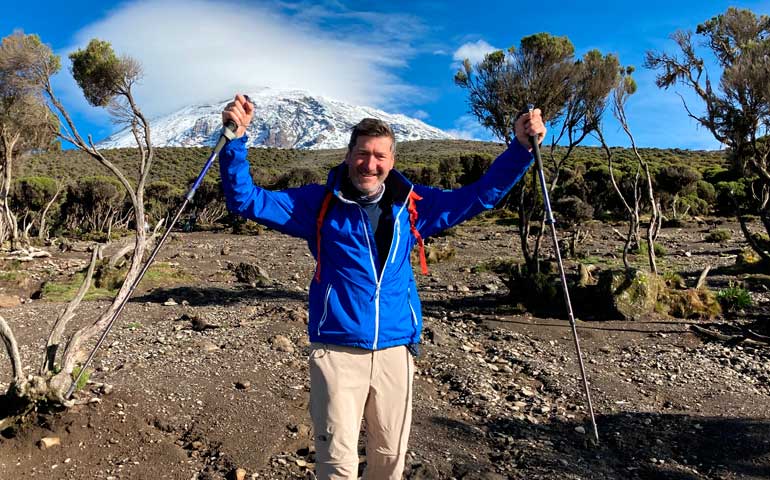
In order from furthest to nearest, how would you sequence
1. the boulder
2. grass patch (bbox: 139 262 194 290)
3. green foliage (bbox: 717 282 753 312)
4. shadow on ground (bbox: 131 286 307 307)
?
1. the boulder
2. grass patch (bbox: 139 262 194 290)
3. shadow on ground (bbox: 131 286 307 307)
4. green foliage (bbox: 717 282 753 312)

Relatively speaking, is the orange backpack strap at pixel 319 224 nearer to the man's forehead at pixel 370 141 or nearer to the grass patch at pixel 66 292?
the man's forehead at pixel 370 141

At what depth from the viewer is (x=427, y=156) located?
5619 cm

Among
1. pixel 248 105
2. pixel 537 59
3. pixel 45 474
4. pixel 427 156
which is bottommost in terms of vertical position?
pixel 45 474

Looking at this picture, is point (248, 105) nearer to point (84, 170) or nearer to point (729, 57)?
point (729, 57)

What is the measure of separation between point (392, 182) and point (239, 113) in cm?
69

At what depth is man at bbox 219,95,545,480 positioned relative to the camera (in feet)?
7.26

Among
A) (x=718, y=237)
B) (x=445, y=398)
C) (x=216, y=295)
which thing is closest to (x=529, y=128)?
(x=445, y=398)

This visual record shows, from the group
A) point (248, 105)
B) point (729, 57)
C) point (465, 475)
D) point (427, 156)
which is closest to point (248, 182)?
point (248, 105)

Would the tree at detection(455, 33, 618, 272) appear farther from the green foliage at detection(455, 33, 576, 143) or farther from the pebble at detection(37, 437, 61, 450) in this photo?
the pebble at detection(37, 437, 61, 450)

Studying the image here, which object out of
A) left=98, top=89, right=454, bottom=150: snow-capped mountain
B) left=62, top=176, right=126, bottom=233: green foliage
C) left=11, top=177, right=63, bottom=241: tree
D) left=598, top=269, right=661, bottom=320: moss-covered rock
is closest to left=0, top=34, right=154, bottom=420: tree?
left=598, top=269, right=661, bottom=320: moss-covered rock

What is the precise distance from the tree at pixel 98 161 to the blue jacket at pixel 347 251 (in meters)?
1.99

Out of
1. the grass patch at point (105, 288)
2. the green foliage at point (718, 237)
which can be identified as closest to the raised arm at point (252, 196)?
the grass patch at point (105, 288)

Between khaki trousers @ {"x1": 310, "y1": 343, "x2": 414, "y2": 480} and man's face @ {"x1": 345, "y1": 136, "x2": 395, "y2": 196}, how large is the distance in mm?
674

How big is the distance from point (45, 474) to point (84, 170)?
155ft
